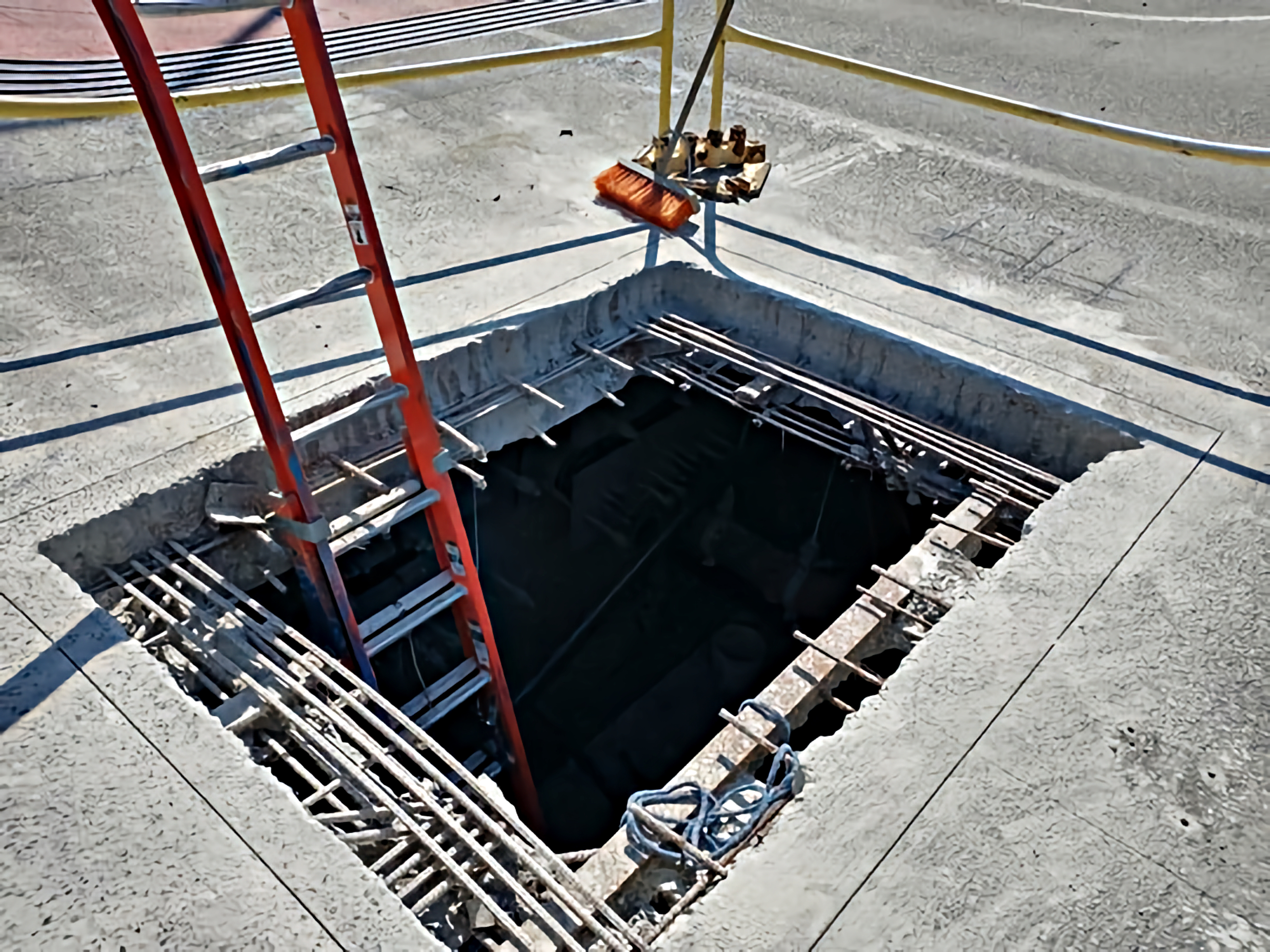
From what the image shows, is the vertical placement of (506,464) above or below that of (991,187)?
below

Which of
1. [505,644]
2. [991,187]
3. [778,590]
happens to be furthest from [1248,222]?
[505,644]

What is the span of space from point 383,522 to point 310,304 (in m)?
0.96

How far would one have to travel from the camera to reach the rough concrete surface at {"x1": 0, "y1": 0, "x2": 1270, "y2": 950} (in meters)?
2.75

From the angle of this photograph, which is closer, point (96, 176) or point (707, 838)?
point (707, 838)

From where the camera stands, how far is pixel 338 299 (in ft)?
17.5

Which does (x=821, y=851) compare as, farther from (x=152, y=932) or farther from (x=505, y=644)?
(x=505, y=644)

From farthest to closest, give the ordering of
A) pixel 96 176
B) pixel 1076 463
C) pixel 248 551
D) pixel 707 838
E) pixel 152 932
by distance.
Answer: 1. pixel 96 176
2. pixel 1076 463
3. pixel 248 551
4. pixel 707 838
5. pixel 152 932

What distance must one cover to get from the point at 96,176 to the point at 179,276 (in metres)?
1.62

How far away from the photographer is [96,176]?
6449mm

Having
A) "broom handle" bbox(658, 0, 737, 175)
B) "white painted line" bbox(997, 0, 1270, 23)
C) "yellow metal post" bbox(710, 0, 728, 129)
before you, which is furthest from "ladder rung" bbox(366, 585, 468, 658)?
"white painted line" bbox(997, 0, 1270, 23)

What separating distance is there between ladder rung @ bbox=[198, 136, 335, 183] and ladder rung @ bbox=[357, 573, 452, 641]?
186cm

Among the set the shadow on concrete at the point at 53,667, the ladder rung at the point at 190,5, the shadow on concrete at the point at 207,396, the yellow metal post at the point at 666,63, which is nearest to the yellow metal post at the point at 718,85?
the yellow metal post at the point at 666,63

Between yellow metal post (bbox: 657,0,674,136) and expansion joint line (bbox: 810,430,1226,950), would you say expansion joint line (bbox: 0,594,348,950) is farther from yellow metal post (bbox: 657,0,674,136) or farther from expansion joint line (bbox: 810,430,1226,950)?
yellow metal post (bbox: 657,0,674,136)

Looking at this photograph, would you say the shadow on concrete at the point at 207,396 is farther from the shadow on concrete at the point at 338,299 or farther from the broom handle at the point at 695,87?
the broom handle at the point at 695,87
